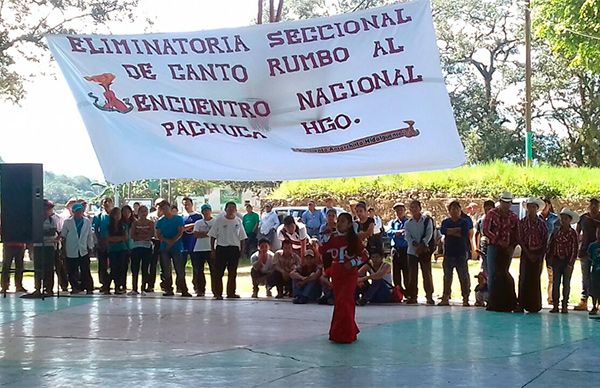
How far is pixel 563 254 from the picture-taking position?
36.6ft

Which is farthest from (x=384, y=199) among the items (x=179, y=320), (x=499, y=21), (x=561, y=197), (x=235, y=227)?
(x=499, y=21)

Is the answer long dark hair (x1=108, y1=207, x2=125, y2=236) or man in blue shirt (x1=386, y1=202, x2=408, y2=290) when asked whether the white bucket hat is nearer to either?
man in blue shirt (x1=386, y1=202, x2=408, y2=290)

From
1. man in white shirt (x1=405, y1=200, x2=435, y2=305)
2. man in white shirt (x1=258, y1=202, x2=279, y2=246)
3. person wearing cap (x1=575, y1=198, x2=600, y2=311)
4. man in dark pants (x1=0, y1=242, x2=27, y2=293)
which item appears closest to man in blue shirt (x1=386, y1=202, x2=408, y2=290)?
man in white shirt (x1=405, y1=200, x2=435, y2=305)

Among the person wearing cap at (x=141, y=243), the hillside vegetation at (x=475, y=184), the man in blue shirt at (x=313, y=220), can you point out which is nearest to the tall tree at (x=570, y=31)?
the hillside vegetation at (x=475, y=184)

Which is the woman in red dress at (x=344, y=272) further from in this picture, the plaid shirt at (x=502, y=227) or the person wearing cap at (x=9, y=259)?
the person wearing cap at (x=9, y=259)

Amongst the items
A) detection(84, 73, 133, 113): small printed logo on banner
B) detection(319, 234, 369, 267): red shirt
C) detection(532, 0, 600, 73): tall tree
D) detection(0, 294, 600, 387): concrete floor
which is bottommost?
detection(0, 294, 600, 387): concrete floor

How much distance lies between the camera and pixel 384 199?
2645cm

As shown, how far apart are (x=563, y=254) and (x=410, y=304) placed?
7.93ft

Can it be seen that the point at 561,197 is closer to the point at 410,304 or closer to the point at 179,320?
the point at 410,304

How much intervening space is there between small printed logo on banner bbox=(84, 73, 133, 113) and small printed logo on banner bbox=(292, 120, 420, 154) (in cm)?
160

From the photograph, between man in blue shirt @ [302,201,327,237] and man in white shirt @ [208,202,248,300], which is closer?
man in white shirt @ [208,202,248,300]

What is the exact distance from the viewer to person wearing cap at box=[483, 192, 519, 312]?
1139 centimetres

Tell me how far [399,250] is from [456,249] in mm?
1018

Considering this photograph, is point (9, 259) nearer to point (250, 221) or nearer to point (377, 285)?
point (250, 221)
